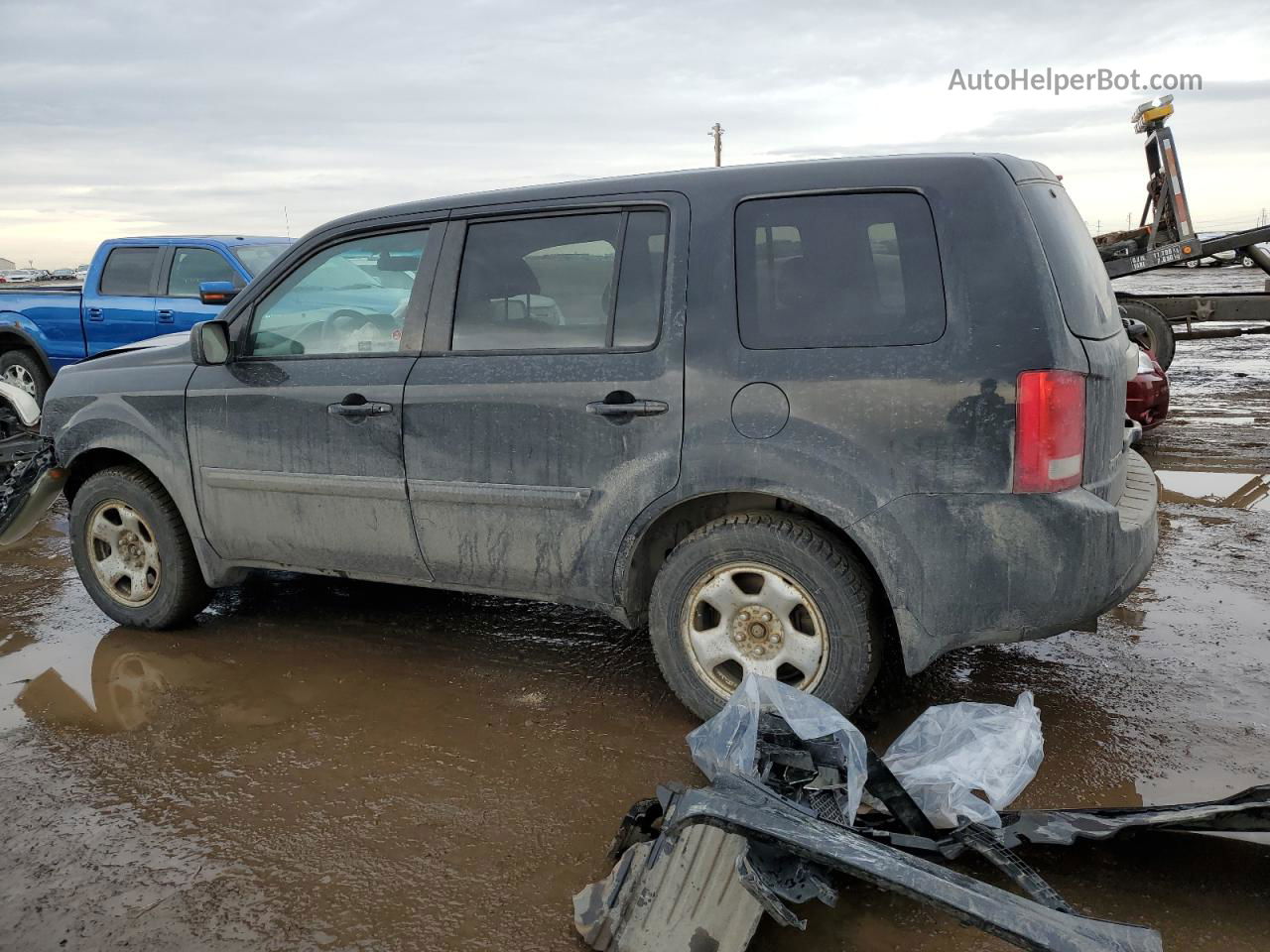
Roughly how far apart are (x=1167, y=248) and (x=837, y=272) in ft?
31.5

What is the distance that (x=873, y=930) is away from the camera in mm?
2586

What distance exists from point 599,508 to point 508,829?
1.11m

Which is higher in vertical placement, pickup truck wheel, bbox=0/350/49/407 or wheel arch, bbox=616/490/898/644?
pickup truck wheel, bbox=0/350/49/407

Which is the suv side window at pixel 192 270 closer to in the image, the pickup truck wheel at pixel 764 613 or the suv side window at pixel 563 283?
the suv side window at pixel 563 283

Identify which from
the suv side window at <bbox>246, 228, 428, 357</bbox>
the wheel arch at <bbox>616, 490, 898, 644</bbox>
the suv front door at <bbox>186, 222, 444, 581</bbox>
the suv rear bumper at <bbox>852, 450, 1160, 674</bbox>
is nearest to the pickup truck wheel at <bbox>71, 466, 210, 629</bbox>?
the suv front door at <bbox>186, 222, 444, 581</bbox>

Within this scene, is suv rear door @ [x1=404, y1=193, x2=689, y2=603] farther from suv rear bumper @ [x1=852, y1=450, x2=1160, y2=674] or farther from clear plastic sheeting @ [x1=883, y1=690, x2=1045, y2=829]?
clear plastic sheeting @ [x1=883, y1=690, x2=1045, y2=829]

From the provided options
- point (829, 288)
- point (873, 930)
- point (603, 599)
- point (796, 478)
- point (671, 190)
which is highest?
point (671, 190)

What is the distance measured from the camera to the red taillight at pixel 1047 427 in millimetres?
3094

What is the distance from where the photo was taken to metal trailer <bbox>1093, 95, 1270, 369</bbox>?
11.0 m

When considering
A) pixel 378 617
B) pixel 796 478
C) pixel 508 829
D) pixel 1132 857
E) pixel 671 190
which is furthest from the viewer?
pixel 378 617

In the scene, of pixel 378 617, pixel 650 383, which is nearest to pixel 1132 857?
pixel 650 383

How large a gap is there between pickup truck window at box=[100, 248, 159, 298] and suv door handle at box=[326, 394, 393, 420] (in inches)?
272

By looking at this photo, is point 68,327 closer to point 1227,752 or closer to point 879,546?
point 879,546

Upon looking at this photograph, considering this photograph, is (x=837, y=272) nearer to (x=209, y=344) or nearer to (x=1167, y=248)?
(x=209, y=344)
